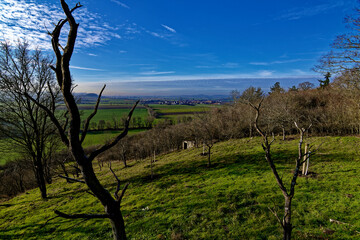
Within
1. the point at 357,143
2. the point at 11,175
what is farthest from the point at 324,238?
the point at 11,175

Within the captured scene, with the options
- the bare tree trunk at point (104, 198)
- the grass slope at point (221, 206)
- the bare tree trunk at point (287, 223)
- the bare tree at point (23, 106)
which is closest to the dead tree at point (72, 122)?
the bare tree trunk at point (104, 198)

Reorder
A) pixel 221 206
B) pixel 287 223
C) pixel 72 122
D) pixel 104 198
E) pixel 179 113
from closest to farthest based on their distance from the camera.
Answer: pixel 72 122 < pixel 104 198 < pixel 287 223 < pixel 221 206 < pixel 179 113

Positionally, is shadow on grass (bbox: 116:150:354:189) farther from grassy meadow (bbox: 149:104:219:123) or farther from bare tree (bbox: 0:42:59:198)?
grassy meadow (bbox: 149:104:219:123)

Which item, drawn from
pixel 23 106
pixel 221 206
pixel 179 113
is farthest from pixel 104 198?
pixel 179 113

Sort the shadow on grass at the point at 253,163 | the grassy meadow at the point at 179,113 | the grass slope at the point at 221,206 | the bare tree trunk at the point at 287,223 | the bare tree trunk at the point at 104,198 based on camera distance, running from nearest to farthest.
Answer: the bare tree trunk at the point at 104,198, the bare tree trunk at the point at 287,223, the grass slope at the point at 221,206, the shadow on grass at the point at 253,163, the grassy meadow at the point at 179,113

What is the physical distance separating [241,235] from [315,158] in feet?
41.4

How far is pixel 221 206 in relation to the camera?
920 centimetres

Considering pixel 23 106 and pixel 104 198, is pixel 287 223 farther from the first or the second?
pixel 23 106

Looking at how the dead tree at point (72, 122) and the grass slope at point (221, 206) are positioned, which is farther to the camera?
the grass slope at point (221, 206)

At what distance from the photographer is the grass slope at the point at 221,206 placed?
7.24 metres

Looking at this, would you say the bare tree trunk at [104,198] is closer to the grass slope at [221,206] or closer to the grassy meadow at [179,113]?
the grass slope at [221,206]

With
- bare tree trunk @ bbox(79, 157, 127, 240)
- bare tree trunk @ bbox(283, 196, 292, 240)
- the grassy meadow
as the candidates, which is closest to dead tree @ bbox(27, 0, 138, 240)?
bare tree trunk @ bbox(79, 157, 127, 240)

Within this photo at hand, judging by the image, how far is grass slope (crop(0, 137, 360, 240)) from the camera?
7.24 m

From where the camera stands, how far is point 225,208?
29.6 ft
